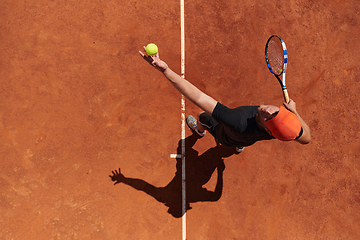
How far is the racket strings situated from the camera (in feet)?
13.6

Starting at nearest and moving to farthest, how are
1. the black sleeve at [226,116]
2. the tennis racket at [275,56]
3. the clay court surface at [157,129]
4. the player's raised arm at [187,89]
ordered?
1. the player's raised arm at [187,89]
2. the black sleeve at [226,116]
3. the tennis racket at [275,56]
4. the clay court surface at [157,129]

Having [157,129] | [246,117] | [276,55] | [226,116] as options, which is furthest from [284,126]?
[157,129]

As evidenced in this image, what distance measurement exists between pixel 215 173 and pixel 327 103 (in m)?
3.47

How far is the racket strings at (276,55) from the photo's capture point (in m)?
4.14

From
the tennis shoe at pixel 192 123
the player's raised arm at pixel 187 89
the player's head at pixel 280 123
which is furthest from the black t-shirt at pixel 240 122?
the tennis shoe at pixel 192 123

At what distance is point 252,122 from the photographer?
9.55ft

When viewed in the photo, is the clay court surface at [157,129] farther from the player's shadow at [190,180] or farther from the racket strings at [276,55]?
the racket strings at [276,55]

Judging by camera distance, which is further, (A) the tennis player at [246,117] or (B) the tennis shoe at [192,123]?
(B) the tennis shoe at [192,123]

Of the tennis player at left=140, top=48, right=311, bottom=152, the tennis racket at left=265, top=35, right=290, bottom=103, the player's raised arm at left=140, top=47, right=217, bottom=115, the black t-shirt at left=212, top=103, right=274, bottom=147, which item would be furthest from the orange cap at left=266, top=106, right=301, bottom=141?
the tennis racket at left=265, top=35, right=290, bottom=103

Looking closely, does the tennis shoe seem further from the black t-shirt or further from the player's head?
the player's head

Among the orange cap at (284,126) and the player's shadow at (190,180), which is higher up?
the orange cap at (284,126)

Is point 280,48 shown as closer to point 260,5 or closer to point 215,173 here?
point 260,5

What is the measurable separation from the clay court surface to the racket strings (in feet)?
2.96

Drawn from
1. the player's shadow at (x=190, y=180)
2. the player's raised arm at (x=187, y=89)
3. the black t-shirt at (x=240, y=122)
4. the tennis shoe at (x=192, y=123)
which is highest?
the player's raised arm at (x=187, y=89)
